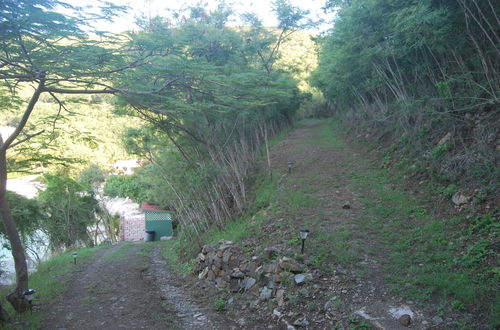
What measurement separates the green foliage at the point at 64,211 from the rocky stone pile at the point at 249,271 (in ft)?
30.2

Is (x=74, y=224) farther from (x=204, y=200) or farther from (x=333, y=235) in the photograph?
(x=333, y=235)

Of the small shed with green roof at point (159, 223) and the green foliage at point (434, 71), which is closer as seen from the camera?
the green foliage at point (434, 71)

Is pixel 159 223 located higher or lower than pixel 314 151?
lower

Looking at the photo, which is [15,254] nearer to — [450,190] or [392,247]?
[392,247]

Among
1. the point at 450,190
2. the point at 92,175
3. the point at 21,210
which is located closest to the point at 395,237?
the point at 450,190

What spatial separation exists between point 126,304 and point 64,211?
31.9 ft

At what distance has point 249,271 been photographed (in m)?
4.82

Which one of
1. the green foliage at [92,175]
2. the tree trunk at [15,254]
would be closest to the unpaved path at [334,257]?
the tree trunk at [15,254]

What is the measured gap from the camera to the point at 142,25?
7.05 meters

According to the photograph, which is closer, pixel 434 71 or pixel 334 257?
pixel 334 257

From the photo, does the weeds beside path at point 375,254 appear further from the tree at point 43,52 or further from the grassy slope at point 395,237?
the tree at point 43,52

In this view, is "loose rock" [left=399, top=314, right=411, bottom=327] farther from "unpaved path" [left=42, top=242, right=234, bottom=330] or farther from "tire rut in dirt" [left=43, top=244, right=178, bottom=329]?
"tire rut in dirt" [left=43, top=244, right=178, bottom=329]

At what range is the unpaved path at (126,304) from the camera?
4190mm

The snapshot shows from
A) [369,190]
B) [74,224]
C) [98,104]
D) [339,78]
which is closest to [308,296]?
[369,190]
